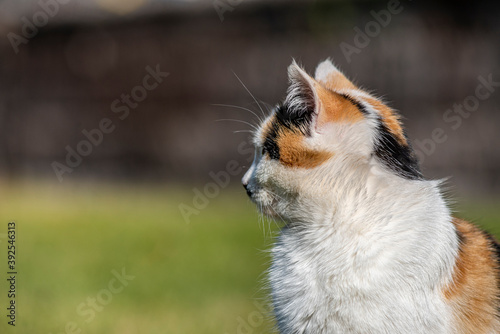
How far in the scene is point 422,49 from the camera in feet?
22.1

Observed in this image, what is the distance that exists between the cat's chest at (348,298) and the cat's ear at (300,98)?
0.46 meters

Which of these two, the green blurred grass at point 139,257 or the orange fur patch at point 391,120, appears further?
the green blurred grass at point 139,257

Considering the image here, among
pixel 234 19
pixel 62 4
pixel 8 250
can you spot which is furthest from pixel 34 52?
pixel 8 250

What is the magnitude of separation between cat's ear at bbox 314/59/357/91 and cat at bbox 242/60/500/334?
281mm

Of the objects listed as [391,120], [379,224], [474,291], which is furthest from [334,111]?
[474,291]

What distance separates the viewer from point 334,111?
2.26 m

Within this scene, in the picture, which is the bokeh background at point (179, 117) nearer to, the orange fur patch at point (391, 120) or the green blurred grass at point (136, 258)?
the green blurred grass at point (136, 258)

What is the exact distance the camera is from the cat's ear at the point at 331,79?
2663mm

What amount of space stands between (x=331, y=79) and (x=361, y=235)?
814mm

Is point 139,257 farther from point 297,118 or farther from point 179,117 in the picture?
point 179,117

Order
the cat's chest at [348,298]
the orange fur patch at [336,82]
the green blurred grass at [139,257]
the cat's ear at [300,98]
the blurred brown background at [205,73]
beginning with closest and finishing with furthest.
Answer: the cat's chest at [348,298]
the cat's ear at [300,98]
the orange fur patch at [336,82]
the green blurred grass at [139,257]
the blurred brown background at [205,73]

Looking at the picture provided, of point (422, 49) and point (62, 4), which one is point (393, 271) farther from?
point (62, 4)

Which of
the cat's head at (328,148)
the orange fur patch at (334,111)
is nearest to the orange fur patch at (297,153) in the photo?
the cat's head at (328,148)

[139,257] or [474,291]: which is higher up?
[139,257]
